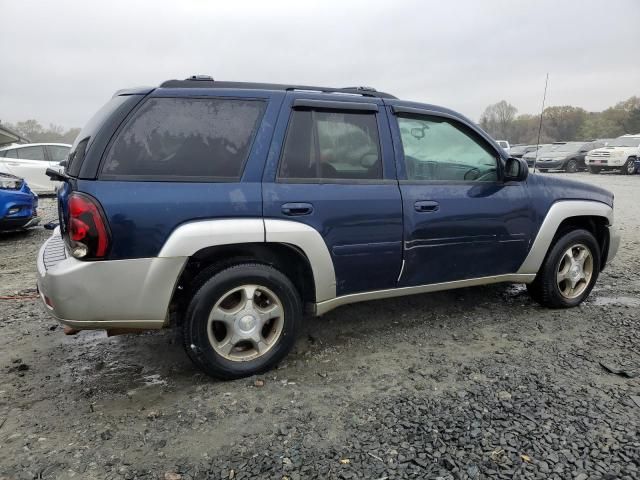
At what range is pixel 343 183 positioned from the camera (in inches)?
126

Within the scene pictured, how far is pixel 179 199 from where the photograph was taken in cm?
273

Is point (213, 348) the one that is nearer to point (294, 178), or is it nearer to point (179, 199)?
point (179, 199)

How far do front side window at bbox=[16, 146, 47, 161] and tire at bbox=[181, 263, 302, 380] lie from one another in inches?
469

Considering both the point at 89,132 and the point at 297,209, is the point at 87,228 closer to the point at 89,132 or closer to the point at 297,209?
the point at 89,132

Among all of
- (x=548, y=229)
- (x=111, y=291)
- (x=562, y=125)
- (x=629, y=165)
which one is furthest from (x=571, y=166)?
(x=562, y=125)

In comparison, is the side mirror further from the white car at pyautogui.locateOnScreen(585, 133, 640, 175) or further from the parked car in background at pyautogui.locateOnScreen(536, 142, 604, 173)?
the parked car in background at pyautogui.locateOnScreen(536, 142, 604, 173)

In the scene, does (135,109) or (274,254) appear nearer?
(135,109)

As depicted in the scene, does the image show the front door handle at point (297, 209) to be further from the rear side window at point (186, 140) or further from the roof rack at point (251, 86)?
the roof rack at point (251, 86)

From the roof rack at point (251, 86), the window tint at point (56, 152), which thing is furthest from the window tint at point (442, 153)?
the window tint at point (56, 152)

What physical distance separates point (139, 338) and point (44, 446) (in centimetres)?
139

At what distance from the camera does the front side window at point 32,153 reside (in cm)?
1241

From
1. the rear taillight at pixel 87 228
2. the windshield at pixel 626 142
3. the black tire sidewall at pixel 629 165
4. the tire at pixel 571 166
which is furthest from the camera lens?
the tire at pixel 571 166

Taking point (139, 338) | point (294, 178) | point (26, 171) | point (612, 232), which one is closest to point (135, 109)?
point (294, 178)

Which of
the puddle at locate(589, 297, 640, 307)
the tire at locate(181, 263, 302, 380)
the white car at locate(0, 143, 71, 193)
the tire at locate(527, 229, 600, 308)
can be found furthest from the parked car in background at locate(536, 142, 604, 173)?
the tire at locate(181, 263, 302, 380)
